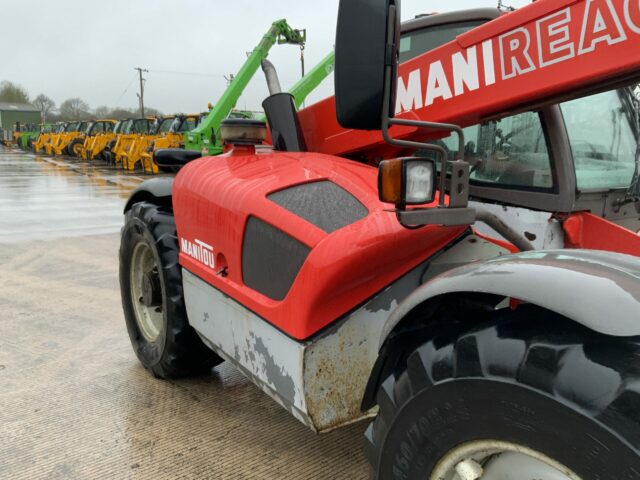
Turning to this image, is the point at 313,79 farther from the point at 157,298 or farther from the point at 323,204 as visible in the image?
the point at 323,204

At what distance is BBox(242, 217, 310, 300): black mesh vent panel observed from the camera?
1.77 meters

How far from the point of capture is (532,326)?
116cm

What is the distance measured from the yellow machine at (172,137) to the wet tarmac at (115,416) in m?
14.4

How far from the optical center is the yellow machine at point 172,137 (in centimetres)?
1826

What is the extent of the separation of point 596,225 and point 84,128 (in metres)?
32.4

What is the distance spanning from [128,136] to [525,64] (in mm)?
21065

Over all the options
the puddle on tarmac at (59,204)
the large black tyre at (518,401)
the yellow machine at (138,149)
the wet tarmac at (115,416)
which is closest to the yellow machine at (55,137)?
the yellow machine at (138,149)

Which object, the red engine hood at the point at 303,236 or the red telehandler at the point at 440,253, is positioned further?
the red engine hood at the point at 303,236

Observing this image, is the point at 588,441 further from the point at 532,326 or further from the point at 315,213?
the point at 315,213

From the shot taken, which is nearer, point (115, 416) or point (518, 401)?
point (518, 401)

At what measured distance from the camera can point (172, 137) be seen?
18469 mm

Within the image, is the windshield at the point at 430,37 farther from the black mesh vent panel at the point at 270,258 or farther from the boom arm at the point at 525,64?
the black mesh vent panel at the point at 270,258

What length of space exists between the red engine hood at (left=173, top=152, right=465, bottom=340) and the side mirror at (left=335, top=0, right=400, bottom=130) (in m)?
0.42

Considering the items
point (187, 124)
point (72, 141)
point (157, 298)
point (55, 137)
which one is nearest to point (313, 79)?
point (157, 298)
